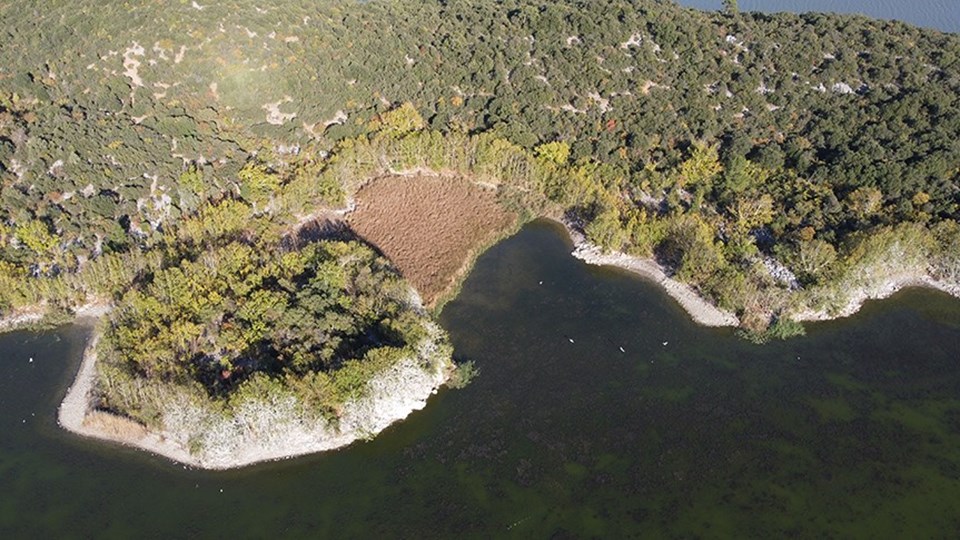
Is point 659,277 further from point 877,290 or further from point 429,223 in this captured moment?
point 429,223

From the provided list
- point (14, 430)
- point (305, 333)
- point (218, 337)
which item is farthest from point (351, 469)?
point (14, 430)

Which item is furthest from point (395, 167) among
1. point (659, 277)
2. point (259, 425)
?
point (259, 425)

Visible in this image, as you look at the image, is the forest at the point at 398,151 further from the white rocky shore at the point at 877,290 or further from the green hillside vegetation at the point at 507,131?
the white rocky shore at the point at 877,290

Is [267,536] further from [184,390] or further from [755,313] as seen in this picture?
[755,313]

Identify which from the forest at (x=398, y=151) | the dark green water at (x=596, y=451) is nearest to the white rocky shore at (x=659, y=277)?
the forest at (x=398, y=151)

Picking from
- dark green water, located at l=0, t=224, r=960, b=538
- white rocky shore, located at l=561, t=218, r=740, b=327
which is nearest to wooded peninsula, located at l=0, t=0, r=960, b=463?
white rocky shore, located at l=561, t=218, r=740, b=327

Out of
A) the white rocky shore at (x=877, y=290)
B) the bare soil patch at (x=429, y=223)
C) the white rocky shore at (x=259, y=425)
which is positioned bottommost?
the white rocky shore at (x=259, y=425)
